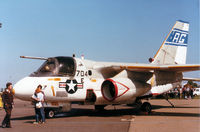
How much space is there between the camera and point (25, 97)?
10.4m

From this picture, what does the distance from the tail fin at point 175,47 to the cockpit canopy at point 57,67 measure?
23.8 feet

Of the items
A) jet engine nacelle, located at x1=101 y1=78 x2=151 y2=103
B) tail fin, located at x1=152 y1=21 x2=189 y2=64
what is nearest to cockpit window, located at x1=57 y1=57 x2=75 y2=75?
jet engine nacelle, located at x1=101 y1=78 x2=151 y2=103

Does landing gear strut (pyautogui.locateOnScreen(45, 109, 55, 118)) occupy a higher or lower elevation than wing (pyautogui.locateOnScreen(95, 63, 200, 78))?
lower

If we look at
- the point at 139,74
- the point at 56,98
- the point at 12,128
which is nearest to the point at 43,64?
the point at 56,98

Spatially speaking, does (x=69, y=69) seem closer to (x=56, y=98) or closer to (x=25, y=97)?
(x=56, y=98)

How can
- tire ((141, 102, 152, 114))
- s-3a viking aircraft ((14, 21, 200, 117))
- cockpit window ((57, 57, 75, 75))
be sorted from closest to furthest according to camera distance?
s-3a viking aircraft ((14, 21, 200, 117)) < cockpit window ((57, 57, 75, 75)) < tire ((141, 102, 152, 114))

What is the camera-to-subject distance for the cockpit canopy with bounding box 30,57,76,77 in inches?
440

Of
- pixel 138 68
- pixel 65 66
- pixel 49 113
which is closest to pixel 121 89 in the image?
pixel 138 68

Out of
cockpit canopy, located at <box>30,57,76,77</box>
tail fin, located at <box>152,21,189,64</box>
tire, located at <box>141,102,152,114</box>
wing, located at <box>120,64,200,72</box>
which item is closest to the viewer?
cockpit canopy, located at <box>30,57,76,77</box>

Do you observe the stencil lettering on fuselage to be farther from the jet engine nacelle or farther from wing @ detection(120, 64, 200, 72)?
wing @ detection(120, 64, 200, 72)

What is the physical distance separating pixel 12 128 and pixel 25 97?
68.6 inches

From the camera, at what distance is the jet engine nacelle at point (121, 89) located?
11.7 metres

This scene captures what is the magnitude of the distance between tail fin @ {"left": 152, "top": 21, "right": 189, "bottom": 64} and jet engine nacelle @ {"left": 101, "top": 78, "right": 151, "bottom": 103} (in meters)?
4.98

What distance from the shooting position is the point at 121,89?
11750mm
